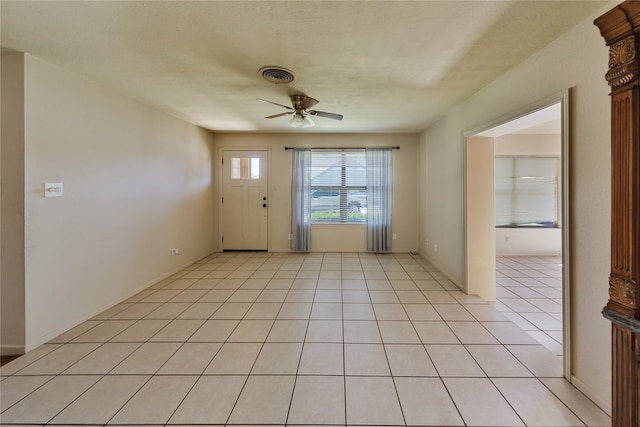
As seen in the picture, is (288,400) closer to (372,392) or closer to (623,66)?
(372,392)

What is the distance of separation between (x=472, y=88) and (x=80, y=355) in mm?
4348

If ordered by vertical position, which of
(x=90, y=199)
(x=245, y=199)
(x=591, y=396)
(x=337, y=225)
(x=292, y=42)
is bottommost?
(x=591, y=396)

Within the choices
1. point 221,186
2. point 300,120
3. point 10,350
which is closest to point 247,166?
point 221,186

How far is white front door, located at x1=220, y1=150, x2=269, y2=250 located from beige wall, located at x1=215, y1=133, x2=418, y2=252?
0.15 m

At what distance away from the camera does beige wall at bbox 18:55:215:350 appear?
214 centimetres

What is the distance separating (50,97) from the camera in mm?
2232

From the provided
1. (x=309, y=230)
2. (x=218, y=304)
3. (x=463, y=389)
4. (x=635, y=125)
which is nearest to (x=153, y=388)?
(x=218, y=304)

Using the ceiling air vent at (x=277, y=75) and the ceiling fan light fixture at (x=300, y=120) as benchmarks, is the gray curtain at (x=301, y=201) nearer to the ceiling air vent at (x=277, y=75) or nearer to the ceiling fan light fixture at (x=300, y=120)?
the ceiling fan light fixture at (x=300, y=120)

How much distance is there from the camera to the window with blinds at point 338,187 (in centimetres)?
534

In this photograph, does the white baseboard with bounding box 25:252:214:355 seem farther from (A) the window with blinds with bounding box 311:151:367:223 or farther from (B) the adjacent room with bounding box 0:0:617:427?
(A) the window with blinds with bounding box 311:151:367:223

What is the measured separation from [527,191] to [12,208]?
7.47 meters

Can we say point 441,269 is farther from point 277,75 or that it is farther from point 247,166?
point 247,166

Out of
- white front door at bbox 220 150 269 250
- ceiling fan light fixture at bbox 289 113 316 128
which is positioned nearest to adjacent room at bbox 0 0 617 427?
ceiling fan light fixture at bbox 289 113 316 128

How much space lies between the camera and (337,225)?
538 cm
